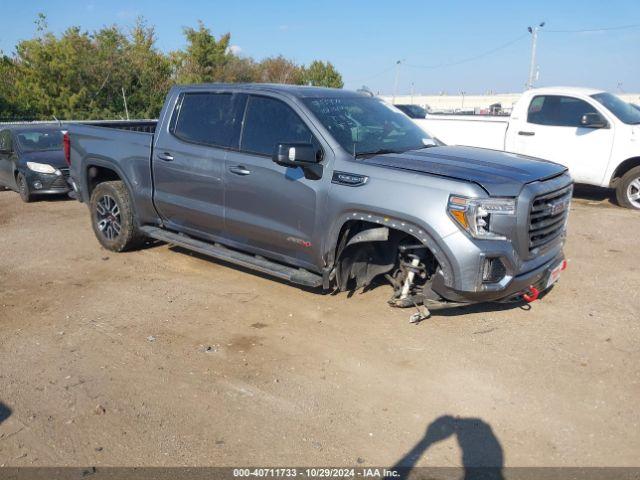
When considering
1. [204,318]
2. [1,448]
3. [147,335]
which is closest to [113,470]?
[1,448]

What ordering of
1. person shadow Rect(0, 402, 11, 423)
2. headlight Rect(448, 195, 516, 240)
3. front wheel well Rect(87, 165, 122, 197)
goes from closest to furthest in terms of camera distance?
person shadow Rect(0, 402, 11, 423) < headlight Rect(448, 195, 516, 240) < front wheel well Rect(87, 165, 122, 197)

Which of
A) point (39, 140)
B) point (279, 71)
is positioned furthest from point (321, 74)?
point (39, 140)

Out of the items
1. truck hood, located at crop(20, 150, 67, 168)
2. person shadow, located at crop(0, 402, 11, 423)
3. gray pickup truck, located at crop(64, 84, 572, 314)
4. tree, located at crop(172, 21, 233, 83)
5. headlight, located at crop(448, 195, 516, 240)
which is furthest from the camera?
tree, located at crop(172, 21, 233, 83)

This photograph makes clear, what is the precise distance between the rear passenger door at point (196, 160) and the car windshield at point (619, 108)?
6910mm

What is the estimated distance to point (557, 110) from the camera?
10.1m

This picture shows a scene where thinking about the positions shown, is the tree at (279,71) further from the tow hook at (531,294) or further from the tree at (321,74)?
the tow hook at (531,294)

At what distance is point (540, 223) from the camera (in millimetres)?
Result: 4488

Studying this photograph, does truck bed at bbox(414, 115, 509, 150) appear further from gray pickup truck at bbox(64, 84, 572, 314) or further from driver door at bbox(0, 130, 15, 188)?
driver door at bbox(0, 130, 15, 188)

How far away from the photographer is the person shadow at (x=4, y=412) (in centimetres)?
357

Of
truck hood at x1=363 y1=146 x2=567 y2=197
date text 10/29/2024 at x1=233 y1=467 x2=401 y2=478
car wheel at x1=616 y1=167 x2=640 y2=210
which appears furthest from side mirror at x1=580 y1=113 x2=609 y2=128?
date text 10/29/2024 at x1=233 y1=467 x2=401 y2=478

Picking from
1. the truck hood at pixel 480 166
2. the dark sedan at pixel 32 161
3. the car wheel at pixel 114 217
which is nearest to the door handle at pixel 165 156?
the car wheel at pixel 114 217

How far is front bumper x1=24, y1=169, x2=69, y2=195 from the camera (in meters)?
10.6

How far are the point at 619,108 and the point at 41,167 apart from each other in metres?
10.2

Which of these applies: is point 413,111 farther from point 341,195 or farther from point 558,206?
point 341,195
